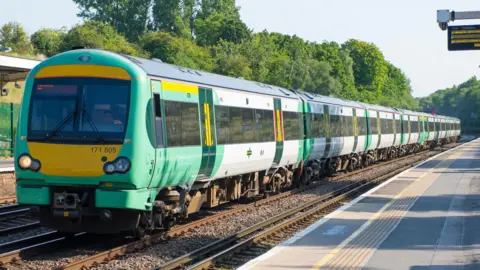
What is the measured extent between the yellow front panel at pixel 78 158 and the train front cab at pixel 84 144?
0.02 m

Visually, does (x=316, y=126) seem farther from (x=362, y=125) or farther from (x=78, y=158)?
(x=78, y=158)

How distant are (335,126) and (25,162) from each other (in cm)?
1850

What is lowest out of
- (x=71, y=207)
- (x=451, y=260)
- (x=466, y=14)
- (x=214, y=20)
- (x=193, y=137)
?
(x=451, y=260)

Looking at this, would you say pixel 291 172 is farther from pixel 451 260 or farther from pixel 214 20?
pixel 214 20

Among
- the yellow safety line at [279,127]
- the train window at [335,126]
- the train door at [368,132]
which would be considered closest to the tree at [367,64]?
the train door at [368,132]

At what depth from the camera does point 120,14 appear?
340 ft

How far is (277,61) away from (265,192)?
5771 centimetres

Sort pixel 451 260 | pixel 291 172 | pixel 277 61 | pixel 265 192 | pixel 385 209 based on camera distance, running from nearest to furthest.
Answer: pixel 451 260 → pixel 385 209 → pixel 265 192 → pixel 291 172 → pixel 277 61

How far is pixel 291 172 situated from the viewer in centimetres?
2170

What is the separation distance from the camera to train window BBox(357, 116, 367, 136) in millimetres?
32500

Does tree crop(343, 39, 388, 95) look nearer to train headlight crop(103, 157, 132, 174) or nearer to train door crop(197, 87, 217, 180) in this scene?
train door crop(197, 87, 217, 180)

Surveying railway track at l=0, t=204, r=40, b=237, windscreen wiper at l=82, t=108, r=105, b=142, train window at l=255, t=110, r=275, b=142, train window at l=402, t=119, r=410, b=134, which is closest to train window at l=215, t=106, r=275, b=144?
train window at l=255, t=110, r=275, b=142

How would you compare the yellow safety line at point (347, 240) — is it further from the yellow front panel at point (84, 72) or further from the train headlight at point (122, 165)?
the yellow front panel at point (84, 72)

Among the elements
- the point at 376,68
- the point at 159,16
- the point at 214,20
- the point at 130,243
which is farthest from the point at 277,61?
the point at 130,243
